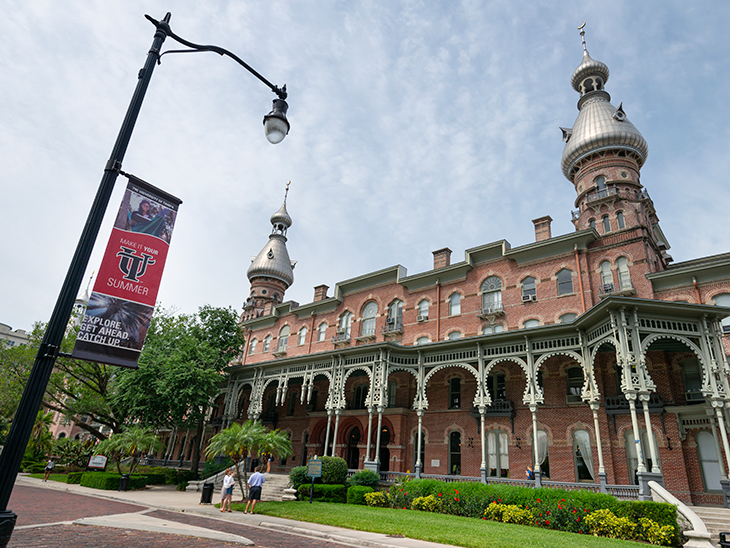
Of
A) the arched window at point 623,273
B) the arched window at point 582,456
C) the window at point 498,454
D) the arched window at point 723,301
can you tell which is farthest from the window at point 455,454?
the arched window at point 723,301

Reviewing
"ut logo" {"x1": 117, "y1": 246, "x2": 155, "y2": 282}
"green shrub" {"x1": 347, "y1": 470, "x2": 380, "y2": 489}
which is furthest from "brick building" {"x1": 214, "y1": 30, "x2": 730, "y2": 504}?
"ut logo" {"x1": 117, "y1": 246, "x2": 155, "y2": 282}

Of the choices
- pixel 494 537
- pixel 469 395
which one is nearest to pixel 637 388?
pixel 494 537

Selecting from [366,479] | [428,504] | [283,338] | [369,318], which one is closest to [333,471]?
[366,479]

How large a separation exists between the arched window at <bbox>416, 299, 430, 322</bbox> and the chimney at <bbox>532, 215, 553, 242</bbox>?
7.99m

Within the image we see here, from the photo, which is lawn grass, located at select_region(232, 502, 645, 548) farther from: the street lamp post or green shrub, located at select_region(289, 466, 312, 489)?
the street lamp post

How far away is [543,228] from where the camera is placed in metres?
26.5

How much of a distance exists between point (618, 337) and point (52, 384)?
37557 mm

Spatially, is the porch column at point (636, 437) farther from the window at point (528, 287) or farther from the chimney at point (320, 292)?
the chimney at point (320, 292)

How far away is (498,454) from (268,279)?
100 ft

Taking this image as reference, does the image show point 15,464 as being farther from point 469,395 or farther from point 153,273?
point 469,395

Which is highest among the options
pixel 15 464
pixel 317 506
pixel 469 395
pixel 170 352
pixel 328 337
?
pixel 328 337

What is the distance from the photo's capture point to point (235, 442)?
19000 mm

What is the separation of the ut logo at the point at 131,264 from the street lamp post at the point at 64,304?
0.76 m

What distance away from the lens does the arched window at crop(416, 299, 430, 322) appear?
96.9ft
